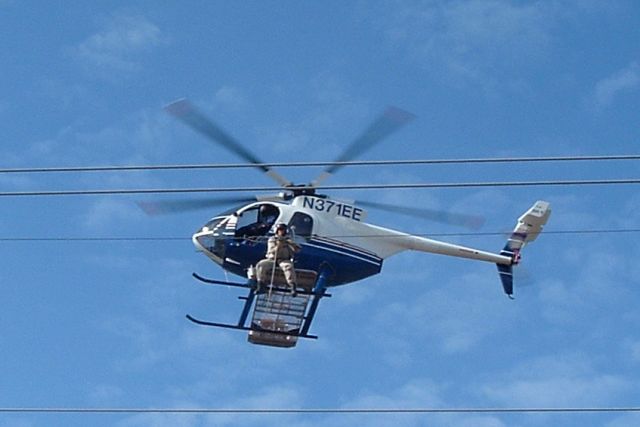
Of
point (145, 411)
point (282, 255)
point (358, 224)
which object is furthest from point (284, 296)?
point (145, 411)

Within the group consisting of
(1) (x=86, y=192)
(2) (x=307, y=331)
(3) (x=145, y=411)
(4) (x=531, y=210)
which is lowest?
(3) (x=145, y=411)

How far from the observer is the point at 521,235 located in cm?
2547

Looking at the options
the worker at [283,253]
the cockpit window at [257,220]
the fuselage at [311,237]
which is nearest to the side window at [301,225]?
the fuselage at [311,237]

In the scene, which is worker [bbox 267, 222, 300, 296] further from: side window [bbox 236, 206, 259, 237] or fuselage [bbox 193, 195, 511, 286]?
side window [bbox 236, 206, 259, 237]

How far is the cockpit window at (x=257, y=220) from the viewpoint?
2162 centimetres

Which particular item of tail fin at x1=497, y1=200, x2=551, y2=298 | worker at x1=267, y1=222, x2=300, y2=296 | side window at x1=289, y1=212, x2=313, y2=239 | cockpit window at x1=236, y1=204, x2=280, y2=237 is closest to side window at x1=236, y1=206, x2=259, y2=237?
cockpit window at x1=236, y1=204, x2=280, y2=237

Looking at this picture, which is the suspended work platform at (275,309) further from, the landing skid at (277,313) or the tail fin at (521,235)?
the tail fin at (521,235)

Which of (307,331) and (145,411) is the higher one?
(307,331)

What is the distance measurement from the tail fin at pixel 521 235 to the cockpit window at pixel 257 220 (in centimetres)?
436

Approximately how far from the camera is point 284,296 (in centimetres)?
2084

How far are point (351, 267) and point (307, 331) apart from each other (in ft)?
5.39

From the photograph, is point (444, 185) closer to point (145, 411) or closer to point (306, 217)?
point (145, 411)

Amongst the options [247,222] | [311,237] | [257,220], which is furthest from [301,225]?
[247,222]

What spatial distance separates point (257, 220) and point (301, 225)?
0.64 meters
